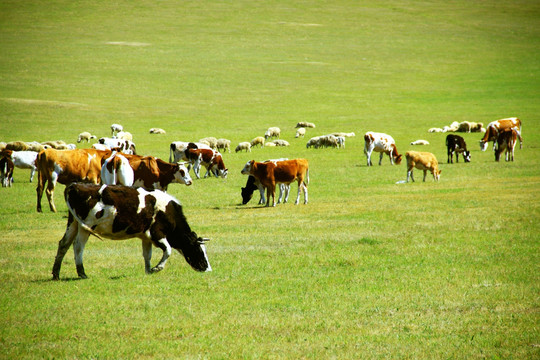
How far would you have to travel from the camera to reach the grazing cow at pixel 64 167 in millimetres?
19547

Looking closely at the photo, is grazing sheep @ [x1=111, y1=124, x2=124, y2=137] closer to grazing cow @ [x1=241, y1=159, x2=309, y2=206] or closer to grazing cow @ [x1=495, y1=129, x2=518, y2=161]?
grazing cow @ [x1=495, y1=129, x2=518, y2=161]

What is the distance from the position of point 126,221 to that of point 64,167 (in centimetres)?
963

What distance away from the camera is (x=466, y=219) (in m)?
16.7

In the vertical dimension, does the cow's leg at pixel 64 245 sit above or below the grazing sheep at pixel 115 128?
below

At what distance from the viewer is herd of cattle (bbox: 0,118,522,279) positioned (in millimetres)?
10812

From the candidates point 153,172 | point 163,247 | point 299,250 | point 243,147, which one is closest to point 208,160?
point 153,172

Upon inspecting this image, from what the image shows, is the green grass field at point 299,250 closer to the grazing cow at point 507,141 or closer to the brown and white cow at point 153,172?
the grazing cow at point 507,141

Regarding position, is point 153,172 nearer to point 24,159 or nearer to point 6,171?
point 6,171

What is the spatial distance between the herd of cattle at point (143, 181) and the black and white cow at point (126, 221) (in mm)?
16

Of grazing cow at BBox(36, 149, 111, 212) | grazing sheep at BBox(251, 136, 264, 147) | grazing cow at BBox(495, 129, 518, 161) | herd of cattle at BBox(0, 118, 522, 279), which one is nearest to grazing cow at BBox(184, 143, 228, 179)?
herd of cattle at BBox(0, 118, 522, 279)

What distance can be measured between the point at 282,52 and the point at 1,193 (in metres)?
80.9

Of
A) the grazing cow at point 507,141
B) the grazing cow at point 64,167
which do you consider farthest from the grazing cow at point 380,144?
the grazing cow at point 64,167

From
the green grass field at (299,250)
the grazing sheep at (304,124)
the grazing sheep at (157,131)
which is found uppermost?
the grazing sheep at (304,124)

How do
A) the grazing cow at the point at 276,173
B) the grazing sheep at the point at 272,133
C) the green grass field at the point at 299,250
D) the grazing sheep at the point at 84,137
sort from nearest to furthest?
1. the green grass field at the point at 299,250
2. the grazing cow at the point at 276,173
3. the grazing sheep at the point at 84,137
4. the grazing sheep at the point at 272,133
